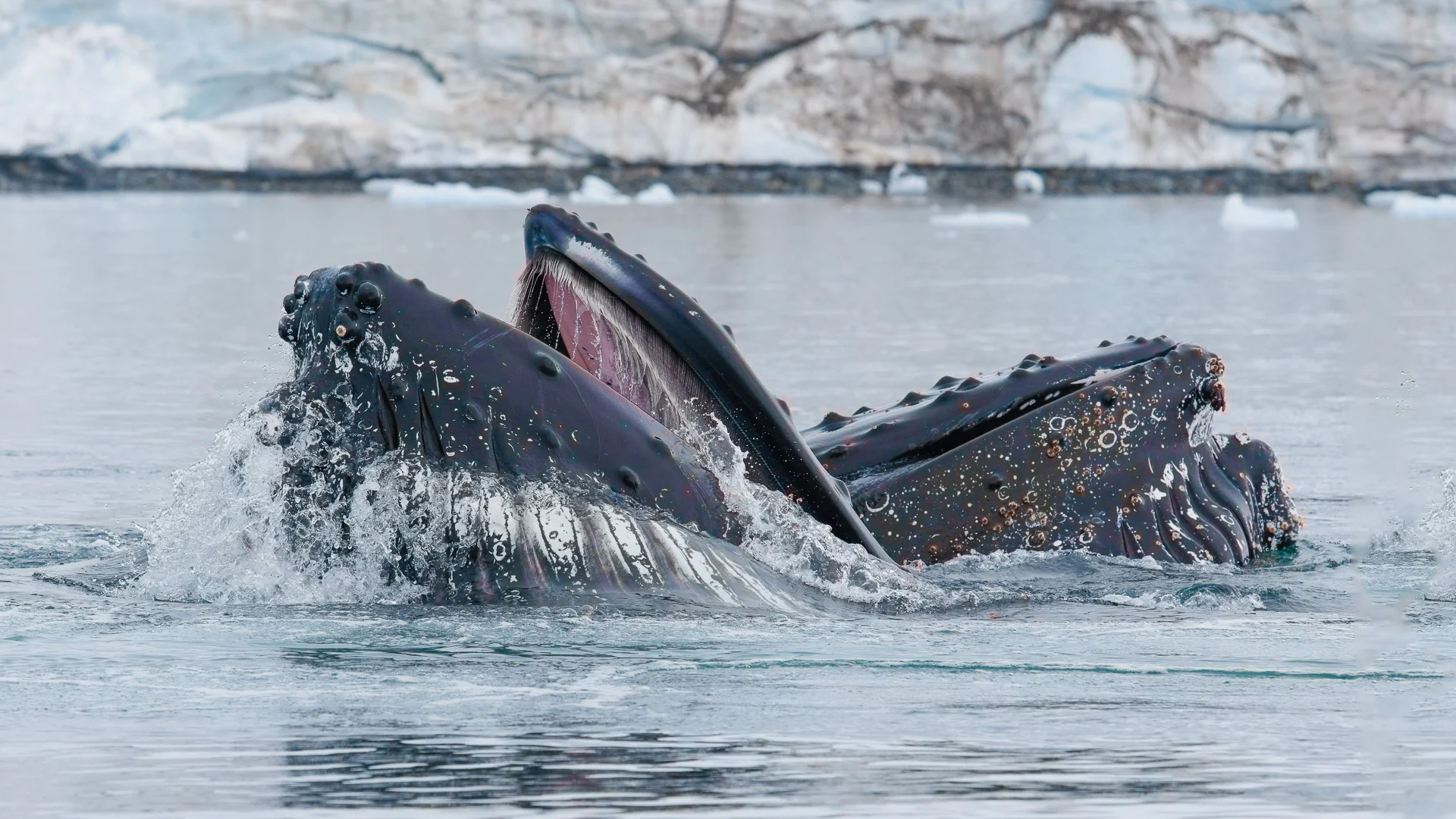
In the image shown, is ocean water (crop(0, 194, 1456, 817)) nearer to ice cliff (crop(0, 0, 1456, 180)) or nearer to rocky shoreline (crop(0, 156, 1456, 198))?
ice cliff (crop(0, 0, 1456, 180))

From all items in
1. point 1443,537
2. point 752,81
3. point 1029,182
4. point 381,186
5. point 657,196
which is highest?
point 752,81

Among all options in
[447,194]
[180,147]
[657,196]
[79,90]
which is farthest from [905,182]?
[79,90]

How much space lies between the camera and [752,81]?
1414 inches

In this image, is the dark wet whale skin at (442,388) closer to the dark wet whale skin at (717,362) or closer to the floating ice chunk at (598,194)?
the dark wet whale skin at (717,362)

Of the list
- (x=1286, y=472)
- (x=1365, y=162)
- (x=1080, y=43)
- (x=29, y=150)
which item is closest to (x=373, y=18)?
(x=29, y=150)

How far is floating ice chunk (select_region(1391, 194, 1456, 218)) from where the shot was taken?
105 feet

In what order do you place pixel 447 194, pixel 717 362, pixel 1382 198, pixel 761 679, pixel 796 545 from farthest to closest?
pixel 1382 198 < pixel 447 194 < pixel 796 545 < pixel 717 362 < pixel 761 679

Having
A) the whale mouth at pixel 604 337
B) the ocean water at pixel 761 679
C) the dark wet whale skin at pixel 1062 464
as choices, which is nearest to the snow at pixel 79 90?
the ocean water at pixel 761 679

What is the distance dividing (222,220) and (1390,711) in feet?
83.9

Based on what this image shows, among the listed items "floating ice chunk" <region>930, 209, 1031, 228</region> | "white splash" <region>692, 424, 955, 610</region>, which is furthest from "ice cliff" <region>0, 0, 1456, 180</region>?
"white splash" <region>692, 424, 955, 610</region>

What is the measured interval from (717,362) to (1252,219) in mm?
25360

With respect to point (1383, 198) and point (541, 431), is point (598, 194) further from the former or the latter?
point (541, 431)

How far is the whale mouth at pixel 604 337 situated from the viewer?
4.71 meters

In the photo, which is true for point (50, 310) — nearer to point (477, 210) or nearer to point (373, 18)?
point (477, 210)
